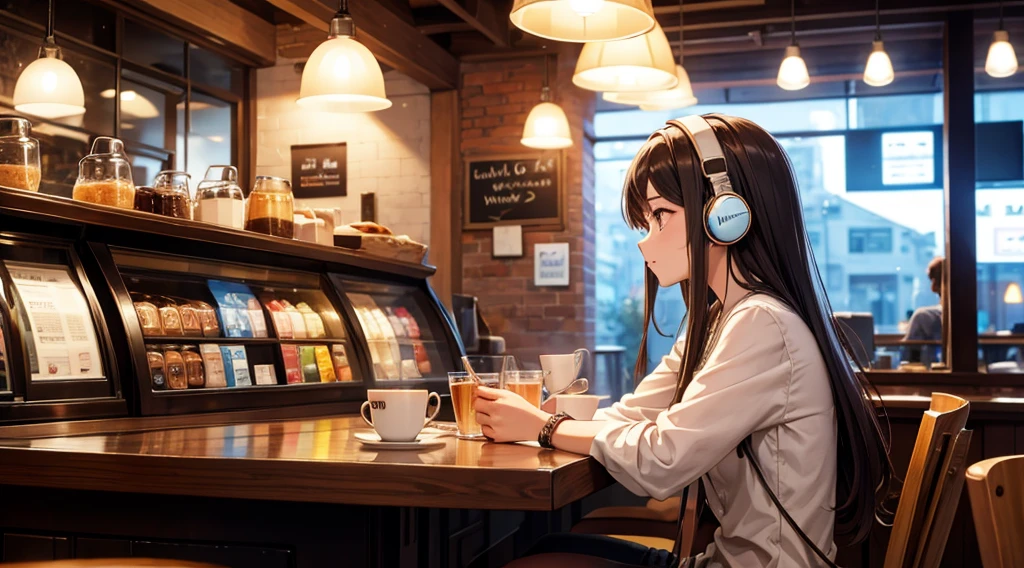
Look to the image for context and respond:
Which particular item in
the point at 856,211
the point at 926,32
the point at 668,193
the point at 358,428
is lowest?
the point at 358,428

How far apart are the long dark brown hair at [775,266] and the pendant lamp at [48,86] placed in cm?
368

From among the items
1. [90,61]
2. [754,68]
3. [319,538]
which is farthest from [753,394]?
[754,68]

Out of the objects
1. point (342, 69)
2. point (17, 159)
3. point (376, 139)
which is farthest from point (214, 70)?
point (17, 159)

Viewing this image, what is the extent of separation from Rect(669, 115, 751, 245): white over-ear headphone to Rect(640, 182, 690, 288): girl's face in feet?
0.28

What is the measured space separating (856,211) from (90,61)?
22.7ft

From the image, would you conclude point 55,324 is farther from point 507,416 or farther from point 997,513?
point 997,513

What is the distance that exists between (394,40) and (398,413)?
4605mm

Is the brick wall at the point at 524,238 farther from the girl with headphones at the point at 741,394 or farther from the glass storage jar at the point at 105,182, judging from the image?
the girl with headphones at the point at 741,394

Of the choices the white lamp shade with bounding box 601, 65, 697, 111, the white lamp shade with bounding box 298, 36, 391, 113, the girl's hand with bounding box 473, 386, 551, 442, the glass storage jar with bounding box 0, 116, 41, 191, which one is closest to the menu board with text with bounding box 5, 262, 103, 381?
the glass storage jar with bounding box 0, 116, 41, 191

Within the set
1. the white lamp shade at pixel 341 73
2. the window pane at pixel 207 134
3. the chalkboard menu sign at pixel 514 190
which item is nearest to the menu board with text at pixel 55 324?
the white lamp shade at pixel 341 73

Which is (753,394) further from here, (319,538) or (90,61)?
(90,61)

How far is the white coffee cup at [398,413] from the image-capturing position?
1617 millimetres

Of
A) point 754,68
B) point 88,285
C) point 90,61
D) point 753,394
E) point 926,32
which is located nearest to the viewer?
point 753,394

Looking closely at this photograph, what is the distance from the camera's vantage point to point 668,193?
1660 millimetres
